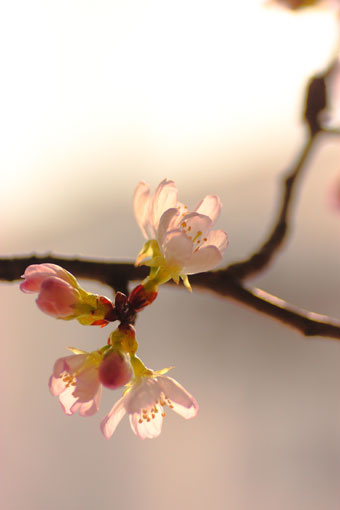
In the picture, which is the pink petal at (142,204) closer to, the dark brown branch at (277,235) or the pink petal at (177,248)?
the pink petal at (177,248)

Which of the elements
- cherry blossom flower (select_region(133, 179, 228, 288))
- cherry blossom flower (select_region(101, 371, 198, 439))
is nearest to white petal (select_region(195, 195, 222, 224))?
cherry blossom flower (select_region(133, 179, 228, 288))

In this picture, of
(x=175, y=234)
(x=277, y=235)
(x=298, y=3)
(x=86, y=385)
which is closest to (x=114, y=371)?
(x=86, y=385)

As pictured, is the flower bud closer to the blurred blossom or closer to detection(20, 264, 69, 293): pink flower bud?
detection(20, 264, 69, 293): pink flower bud

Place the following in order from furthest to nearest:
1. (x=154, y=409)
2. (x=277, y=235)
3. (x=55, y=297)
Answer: (x=277, y=235), (x=154, y=409), (x=55, y=297)

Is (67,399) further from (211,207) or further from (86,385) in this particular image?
(211,207)

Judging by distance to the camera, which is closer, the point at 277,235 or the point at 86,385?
the point at 86,385

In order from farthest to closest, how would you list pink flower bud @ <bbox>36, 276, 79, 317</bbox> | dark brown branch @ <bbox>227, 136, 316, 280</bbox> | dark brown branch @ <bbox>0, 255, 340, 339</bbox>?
dark brown branch @ <bbox>227, 136, 316, 280</bbox> → dark brown branch @ <bbox>0, 255, 340, 339</bbox> → pink flower bud @ <bbox>36, 276, 79, 317</bbox>

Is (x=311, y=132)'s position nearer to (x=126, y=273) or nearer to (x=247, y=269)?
(x=247, y=269)
